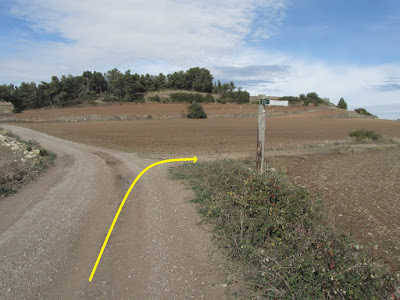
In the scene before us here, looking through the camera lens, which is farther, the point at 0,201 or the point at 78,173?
the point at 78,173

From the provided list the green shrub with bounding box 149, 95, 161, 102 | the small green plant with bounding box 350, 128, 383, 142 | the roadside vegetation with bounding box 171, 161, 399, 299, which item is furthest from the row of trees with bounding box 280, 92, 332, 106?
the roadside vegetation with bounding box 171, 161, 399, 299

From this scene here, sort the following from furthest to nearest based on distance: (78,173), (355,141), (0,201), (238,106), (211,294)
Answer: (238,106)
(355,141)
(78,173)
(0,201)
(211,294)

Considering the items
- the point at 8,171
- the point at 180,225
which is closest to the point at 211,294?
the point at 180,225

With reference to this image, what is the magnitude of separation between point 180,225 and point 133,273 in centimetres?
176

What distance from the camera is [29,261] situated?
436cm

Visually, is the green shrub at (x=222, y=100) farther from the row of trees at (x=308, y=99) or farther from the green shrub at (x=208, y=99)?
the row of trees at (x=308, y=99)

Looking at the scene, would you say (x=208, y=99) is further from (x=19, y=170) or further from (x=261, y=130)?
(x=261, y=130)

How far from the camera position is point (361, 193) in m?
8.41

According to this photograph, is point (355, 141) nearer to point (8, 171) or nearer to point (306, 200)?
point (306, 200)

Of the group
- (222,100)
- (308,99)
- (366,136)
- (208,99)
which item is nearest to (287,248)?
(366,136)

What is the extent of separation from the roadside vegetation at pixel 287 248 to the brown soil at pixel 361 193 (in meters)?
0.64

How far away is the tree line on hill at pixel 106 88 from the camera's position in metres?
79.6

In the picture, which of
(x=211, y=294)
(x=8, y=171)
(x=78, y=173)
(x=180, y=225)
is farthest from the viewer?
(x=78, y=173)

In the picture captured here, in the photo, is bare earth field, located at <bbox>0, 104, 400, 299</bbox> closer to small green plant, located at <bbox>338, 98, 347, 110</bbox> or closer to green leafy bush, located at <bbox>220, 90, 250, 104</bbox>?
green leafy bush, located at <bbox>220, 90, 250, 104</bbox>
